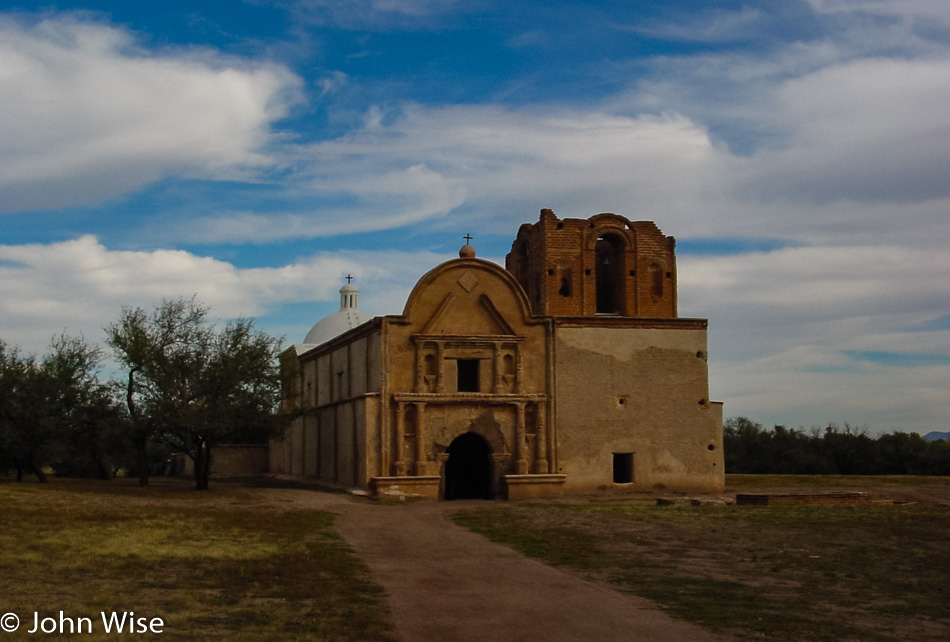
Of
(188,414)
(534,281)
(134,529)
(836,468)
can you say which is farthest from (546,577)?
(836,468)

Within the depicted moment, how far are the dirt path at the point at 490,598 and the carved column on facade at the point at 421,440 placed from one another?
34.4 ft

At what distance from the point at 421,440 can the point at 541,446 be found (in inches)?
156

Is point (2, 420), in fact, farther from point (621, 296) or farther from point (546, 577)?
point (546, 577)

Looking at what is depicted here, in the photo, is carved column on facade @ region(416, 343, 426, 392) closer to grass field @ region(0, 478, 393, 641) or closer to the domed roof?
grass field @ region(0, 478, 393, 641)

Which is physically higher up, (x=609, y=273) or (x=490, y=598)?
(x=609, y=273)

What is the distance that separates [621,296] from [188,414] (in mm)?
15579

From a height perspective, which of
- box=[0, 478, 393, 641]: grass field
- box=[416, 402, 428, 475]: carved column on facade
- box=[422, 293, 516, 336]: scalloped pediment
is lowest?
box=[0, 478, 393, 641]: grass field

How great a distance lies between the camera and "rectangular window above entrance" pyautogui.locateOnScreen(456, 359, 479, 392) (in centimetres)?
3172

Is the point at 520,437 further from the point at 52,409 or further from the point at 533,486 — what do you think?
the point at 52,409

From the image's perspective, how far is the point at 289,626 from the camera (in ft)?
32.6

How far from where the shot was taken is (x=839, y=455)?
5666 centimetres

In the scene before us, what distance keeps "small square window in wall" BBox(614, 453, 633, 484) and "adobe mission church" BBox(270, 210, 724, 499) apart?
48 millimetres

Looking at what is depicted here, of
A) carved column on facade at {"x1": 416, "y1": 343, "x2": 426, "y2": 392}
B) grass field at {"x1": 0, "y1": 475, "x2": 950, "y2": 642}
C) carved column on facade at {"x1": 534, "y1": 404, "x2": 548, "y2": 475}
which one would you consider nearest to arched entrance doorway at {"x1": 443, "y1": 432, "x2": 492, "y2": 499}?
carved column on facade at {"x1": 534, "y1": 404, "x2": 548, "y2": 475}

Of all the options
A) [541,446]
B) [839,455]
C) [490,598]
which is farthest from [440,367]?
[839,455]
